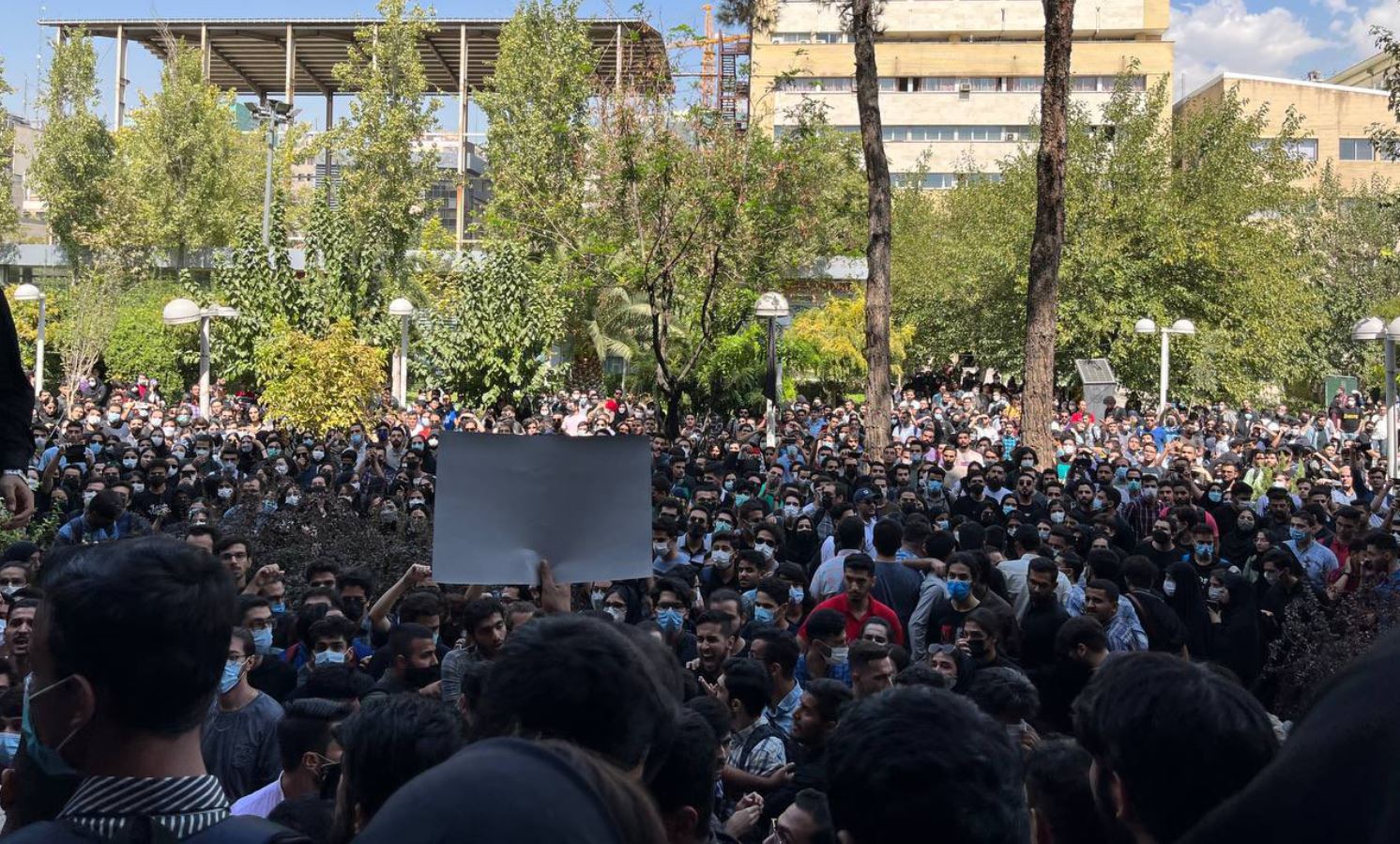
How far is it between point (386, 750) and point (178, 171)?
45.4 metres

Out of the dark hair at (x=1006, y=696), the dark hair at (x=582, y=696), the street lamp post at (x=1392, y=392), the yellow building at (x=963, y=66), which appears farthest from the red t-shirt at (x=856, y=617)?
the yellow building at (x=963, y=66)

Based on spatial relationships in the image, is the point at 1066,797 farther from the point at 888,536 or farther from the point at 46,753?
the point at 888,536

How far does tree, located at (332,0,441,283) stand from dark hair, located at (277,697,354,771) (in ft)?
120

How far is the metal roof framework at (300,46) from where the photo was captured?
53.7 m

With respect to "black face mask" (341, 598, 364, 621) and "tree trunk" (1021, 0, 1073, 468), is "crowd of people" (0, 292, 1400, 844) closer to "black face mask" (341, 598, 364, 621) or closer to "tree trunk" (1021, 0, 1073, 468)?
"black face mask" (341, 598, 364, 621)

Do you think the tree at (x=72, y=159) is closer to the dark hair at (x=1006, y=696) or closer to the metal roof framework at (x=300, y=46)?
the metal roof framework at (x=300, y=46)

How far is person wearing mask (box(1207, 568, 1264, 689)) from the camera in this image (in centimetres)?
913

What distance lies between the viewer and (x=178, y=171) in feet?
147

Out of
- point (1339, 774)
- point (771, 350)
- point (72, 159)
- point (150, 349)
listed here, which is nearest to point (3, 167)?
point (72, 159)

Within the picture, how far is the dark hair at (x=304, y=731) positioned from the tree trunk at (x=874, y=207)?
13983 mm

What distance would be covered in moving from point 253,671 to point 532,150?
35.1m

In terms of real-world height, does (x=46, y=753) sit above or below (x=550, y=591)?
above

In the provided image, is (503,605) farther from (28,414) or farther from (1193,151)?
(1193,151)

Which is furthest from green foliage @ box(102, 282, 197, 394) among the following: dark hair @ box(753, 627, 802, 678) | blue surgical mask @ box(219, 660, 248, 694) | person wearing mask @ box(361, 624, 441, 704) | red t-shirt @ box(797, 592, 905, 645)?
dark hair @ box(753, 627, 802, 678)
